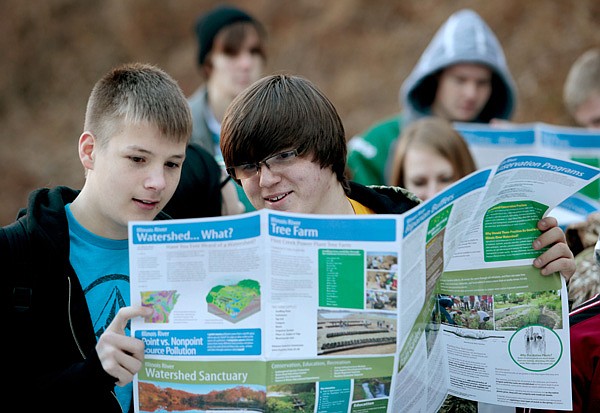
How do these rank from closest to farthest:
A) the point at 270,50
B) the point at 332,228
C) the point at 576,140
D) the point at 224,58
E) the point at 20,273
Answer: the point at 332,228
the point at 20,273
the point at 576,140
the point at 224,58
the point at 270,50

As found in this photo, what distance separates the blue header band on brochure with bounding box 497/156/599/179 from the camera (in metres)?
2.17

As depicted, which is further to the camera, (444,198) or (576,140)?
(576,140)

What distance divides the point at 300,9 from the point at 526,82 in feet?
8.59

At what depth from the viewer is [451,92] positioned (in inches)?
197

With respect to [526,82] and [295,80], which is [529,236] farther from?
[526,82]

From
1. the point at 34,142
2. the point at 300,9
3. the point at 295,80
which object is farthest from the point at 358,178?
the point at 34,142

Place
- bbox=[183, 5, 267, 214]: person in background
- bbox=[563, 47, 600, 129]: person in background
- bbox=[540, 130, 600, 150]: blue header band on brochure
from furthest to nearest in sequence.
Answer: bbox=[563, 47, 600, 129]: person in background
bbox=[183, 5, 267, 214]: person in background
bbox=[540, 130, 600, 150]: blue header band on brochure

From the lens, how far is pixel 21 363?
2.16 metres

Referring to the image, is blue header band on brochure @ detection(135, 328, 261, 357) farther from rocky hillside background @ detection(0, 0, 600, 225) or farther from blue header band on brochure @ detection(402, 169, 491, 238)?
rocky hillside background @ detection(0, 0, 600, 225)

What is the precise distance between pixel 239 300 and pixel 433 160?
2213 mm

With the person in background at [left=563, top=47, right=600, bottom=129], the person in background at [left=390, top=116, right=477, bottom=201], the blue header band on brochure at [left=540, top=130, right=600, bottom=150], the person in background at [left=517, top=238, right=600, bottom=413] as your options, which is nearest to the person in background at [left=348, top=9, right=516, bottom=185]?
the person in background at [left=563, top=47, right=600, bottom=129]

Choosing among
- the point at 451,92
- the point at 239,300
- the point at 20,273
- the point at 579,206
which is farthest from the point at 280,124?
the point at 451,92

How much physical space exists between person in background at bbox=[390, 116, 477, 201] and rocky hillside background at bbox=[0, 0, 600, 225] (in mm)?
4121

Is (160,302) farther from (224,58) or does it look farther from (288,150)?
(224,58)
